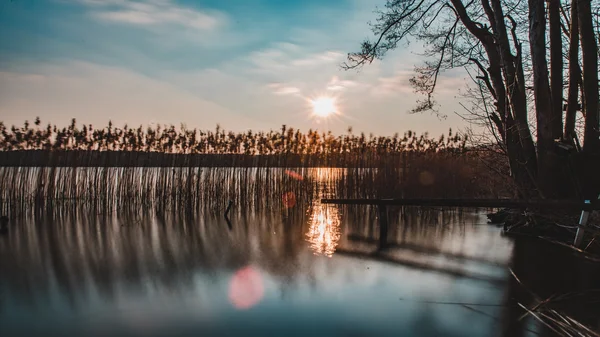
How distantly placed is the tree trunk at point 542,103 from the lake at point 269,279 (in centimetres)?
121

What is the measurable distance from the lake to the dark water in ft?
0.06

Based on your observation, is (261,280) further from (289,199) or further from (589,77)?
(289,199)

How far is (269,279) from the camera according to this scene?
5875 millimetres

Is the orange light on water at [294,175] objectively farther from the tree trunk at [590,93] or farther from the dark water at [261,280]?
the tree trunk at [590,93]

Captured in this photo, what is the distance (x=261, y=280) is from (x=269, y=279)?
111 millimetres

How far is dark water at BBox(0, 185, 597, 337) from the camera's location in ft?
14.0

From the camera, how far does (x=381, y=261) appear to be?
682cm

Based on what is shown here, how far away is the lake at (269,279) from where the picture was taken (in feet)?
14.0

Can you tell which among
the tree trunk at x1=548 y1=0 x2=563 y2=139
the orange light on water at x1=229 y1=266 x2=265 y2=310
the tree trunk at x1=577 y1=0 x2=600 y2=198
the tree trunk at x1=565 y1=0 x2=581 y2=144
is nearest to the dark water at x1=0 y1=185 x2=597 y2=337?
the orange light on water at x1=229 y1=266 x2=265 y2=310

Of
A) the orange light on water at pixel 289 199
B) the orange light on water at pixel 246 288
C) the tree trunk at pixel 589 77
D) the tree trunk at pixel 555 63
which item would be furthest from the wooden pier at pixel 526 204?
the orange light on water at pixel 289 199

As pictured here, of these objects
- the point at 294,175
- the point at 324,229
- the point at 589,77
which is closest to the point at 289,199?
the point at 294,175

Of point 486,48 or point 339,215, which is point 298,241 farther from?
point 486,48

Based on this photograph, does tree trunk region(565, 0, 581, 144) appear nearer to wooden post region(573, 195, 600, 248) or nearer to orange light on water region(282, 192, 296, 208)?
wooden post region(573, 195, 600, 248)

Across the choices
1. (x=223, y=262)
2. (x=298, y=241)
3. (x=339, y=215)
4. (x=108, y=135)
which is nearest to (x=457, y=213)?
(x=339, y=215)
